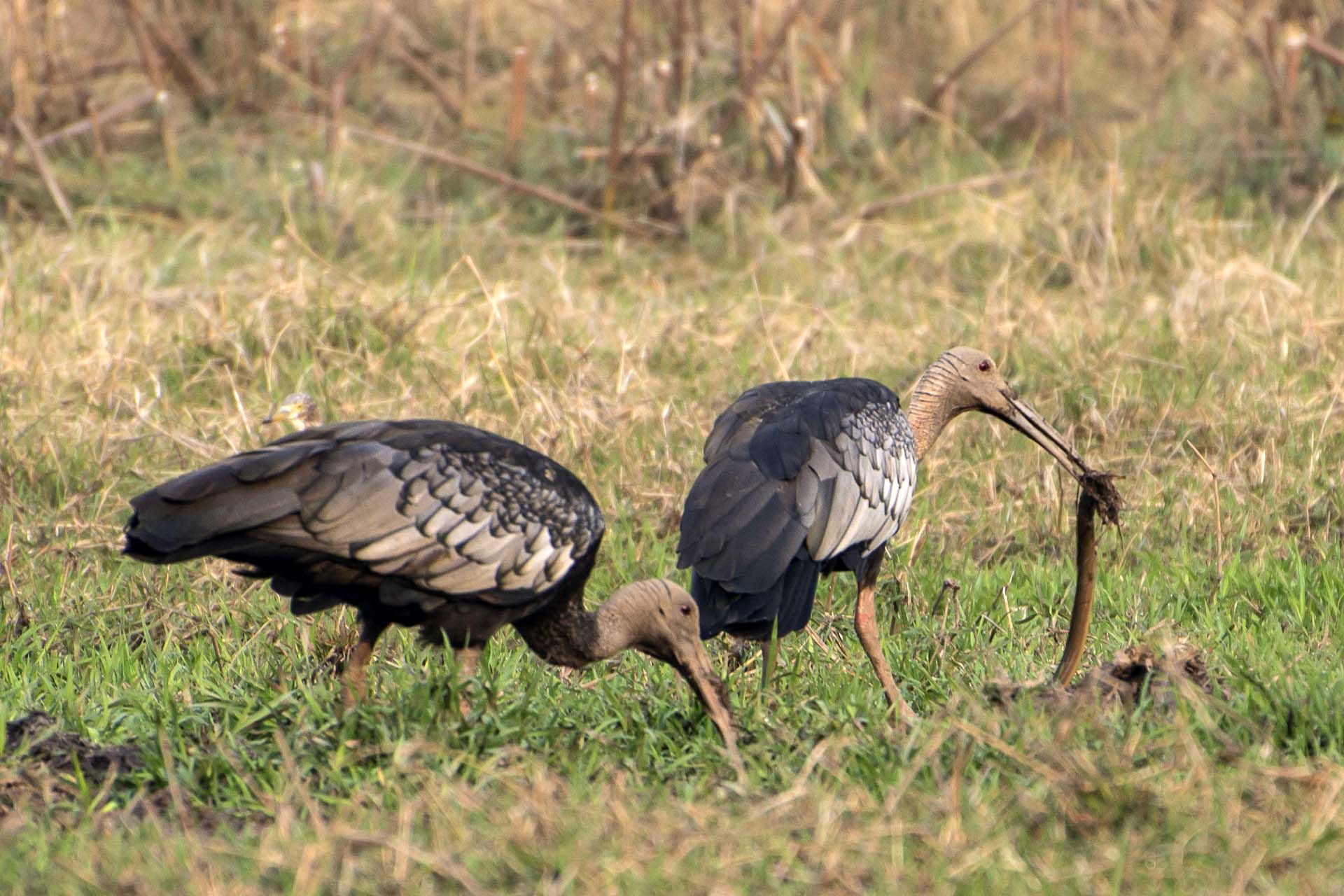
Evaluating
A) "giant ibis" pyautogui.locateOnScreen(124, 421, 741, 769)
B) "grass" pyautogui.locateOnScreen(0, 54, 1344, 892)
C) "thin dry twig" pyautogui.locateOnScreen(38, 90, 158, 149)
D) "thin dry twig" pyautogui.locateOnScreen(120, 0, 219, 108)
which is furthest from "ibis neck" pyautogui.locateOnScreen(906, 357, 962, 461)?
"thin dry twig" pyautogui.locateOnScreen(120, 0, 219, 108)

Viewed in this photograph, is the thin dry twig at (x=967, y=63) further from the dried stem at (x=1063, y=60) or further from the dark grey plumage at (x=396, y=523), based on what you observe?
the dark grey plumage at (x=396, y=523)

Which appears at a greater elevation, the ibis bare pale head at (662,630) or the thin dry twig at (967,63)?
the thin dry twig at (967,63)

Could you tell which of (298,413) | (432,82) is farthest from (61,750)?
(432,82)

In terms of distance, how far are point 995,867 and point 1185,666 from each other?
1264 millimetres

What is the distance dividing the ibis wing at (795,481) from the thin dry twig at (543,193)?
426cm

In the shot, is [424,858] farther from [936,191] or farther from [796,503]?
[936,191]

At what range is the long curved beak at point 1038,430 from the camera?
18.4 ft

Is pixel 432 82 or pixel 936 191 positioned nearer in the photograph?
pixel 936 191

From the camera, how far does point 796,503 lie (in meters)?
4.81

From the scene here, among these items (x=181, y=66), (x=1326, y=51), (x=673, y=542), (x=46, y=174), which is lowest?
(x=673, y=542)

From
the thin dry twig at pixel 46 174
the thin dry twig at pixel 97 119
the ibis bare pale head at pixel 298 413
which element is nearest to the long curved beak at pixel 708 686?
the ibis bare pale head at pixel 298 413

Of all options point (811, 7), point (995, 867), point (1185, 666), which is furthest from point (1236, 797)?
point (811, 7)

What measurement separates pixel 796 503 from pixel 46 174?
18.5 feet

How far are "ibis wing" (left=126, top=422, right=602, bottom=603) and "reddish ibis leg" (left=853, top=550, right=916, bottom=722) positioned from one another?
840 mm
